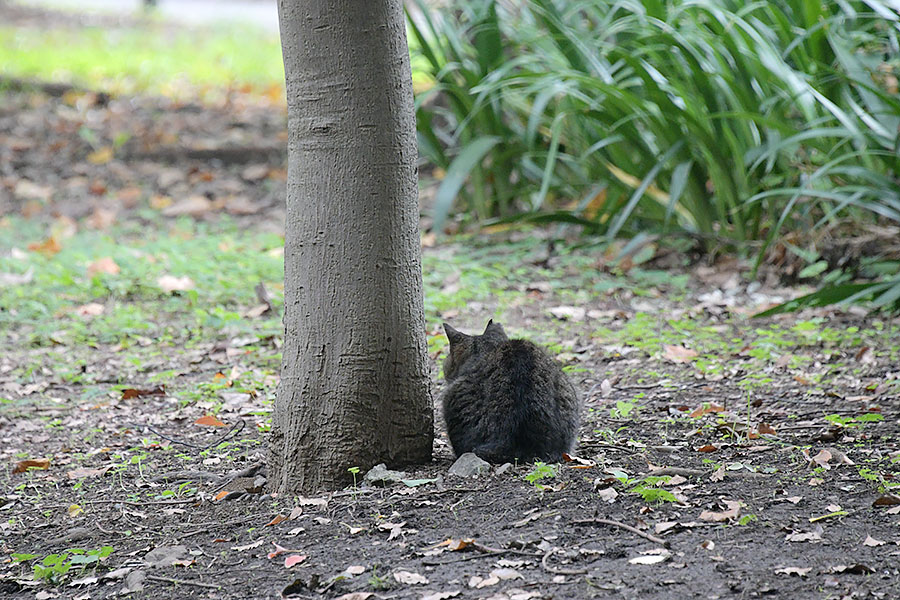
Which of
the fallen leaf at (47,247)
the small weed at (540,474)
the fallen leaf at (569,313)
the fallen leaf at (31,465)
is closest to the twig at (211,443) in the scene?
the fallen leaf at (31,465)

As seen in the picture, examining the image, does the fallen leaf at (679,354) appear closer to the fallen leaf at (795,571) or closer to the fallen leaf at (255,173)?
the fallen leaf at (795,571)

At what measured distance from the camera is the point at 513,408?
9.60 feet

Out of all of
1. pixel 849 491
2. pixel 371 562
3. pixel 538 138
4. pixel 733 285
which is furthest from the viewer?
pixel 538 138

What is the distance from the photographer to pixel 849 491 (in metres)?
2.68

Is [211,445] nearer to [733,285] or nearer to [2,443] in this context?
[2,443]

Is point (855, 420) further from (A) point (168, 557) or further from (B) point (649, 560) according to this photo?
(A) point (168, 557)

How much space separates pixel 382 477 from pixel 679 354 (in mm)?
1785

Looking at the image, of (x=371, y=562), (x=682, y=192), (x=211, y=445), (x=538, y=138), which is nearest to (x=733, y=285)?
(x=682, y=192)

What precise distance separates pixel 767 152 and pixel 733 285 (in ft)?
2.76

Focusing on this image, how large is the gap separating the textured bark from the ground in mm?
187

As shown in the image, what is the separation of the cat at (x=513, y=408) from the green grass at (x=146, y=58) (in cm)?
798

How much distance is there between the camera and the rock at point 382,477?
9.37 feet

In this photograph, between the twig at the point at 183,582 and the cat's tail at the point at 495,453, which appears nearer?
the twig at the point at 183,582

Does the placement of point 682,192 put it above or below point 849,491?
above
